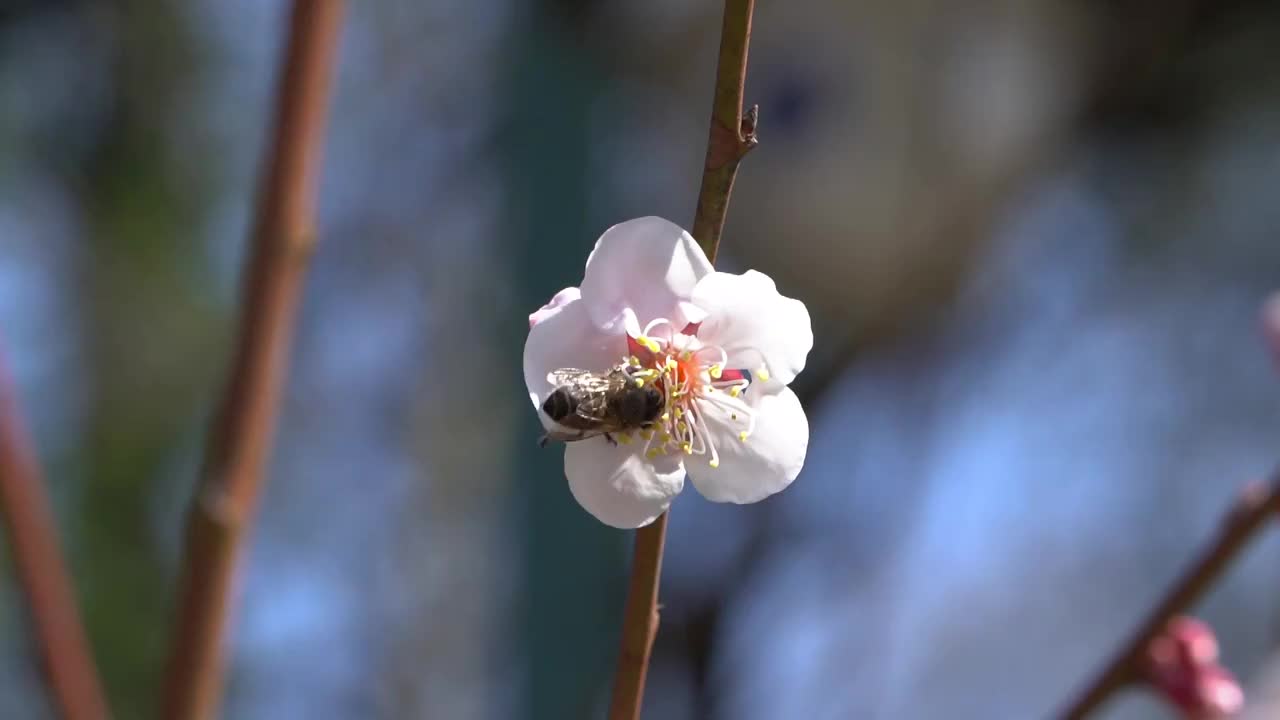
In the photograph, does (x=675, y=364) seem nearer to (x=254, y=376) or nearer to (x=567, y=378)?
(x=567, y=378)

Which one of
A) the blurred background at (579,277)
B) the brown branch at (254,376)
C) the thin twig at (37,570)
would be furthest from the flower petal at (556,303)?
the blurred background at (579,277)

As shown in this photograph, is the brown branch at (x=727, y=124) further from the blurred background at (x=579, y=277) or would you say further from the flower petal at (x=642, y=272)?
the blurred background at (x=579, y=277)

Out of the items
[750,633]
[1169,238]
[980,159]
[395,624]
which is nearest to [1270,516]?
[750,633]

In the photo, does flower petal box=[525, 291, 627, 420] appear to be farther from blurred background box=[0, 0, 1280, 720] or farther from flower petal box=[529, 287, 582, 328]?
blurred background box=[0, 0, 1280, 720]

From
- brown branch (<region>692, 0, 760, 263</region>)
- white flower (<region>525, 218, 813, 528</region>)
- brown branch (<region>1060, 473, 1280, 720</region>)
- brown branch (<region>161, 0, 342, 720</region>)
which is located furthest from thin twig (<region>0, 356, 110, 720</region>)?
brown branch (<region>1060, 473, 1280, 720</region>)

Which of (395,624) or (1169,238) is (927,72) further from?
(395,624)

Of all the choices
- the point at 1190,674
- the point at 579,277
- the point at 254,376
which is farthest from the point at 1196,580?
the point at 579,277
